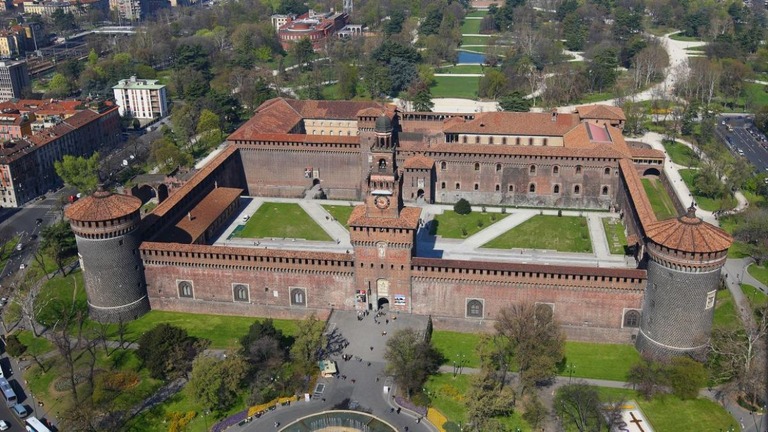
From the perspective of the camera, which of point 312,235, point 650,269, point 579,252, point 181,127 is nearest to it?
point 650,269

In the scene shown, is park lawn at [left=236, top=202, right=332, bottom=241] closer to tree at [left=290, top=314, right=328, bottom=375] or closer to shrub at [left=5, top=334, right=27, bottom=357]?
tree at [left=290, top=314, right=328, bottom=375]

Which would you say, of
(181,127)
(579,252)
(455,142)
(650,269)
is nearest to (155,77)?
(181,127)

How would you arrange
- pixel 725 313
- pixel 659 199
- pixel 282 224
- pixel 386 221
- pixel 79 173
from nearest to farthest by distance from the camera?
pixel 386 221
pixel 725 313
pixel 282 224
pixel 659 199
pixel 79 173

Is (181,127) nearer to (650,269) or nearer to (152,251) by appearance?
(152,251)

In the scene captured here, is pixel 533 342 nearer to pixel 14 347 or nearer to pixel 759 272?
pixel 759 272

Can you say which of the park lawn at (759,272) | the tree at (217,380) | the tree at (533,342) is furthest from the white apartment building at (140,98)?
the park lawn at (759,272)

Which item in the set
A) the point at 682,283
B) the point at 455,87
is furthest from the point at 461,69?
the point at 682,283
